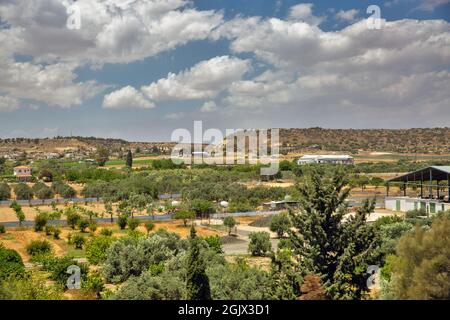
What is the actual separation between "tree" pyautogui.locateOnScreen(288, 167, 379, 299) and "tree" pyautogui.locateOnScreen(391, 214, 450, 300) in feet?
3.59

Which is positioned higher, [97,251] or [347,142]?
[347,142]

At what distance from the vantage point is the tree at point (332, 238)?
13867 millimetres

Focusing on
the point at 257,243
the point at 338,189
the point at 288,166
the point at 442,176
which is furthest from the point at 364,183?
the point at 338,189

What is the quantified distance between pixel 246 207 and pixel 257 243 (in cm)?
2441

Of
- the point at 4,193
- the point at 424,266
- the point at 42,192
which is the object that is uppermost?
the point at 424,266

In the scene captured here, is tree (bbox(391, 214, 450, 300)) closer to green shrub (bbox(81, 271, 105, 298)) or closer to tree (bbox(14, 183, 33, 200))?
green shrub (bbox(81, 271, 105, 298))

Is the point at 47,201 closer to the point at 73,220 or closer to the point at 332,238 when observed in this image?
the point at 73,220

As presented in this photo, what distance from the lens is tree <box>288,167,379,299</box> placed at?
13867 millimetres

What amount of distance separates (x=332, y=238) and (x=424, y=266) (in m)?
3.15

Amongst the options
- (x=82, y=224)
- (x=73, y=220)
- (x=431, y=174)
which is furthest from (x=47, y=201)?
(x=431, y=174)

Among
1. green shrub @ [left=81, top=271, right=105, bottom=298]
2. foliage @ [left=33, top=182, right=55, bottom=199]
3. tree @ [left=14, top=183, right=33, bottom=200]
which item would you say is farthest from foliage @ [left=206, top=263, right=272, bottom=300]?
tree @ [left=14, top=183, right=33, bottom=200]

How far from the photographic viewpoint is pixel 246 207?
176ft

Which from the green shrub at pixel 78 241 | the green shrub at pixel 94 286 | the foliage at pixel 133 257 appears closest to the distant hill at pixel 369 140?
the green shrub at pixel 78 241

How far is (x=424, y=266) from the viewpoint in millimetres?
11945
